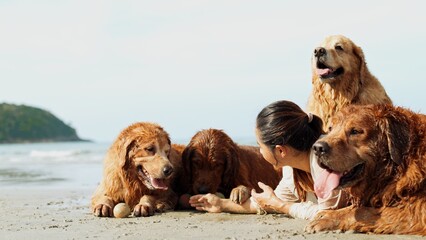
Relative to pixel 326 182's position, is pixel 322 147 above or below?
above

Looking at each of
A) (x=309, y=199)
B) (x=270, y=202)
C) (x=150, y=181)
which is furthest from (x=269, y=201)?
(x=150, y=181)

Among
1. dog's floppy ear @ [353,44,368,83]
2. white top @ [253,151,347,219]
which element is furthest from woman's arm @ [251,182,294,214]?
dog's floppy ear @ [353,44,368,83]

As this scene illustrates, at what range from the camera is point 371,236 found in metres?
6.01

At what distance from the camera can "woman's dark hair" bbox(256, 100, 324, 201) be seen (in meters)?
7.04

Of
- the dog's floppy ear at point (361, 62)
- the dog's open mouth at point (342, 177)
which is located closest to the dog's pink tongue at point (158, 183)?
the dog's open mouth at point (342, 177)

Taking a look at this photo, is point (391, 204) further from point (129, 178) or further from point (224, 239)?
point (129, 178)

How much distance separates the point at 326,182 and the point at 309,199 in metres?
1.25

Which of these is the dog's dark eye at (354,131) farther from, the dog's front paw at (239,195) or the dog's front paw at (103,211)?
the dog's front paw at (103,211)

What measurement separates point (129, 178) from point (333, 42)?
3.20m

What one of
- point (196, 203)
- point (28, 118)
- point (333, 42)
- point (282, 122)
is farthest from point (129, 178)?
point (28, 118)

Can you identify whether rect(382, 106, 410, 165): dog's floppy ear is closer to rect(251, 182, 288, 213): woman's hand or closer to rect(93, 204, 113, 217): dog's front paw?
rect(251, 182, 288, 213): woman's hand

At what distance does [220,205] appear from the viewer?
26.5ft

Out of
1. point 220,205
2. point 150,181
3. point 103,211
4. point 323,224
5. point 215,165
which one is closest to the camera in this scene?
point 323,224

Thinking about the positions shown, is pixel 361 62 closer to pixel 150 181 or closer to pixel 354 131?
pixel 150 181
